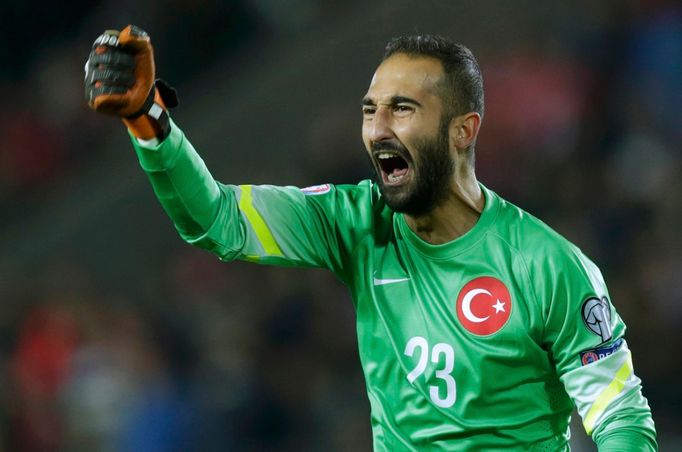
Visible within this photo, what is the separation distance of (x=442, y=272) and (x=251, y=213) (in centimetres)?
61

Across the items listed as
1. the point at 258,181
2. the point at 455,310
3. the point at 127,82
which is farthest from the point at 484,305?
the point at 258,181

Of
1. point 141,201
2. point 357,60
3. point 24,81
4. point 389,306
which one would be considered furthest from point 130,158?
point 389,306

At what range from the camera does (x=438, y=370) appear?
352cm

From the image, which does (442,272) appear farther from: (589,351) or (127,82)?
(127,82)

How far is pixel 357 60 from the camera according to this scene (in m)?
9.47

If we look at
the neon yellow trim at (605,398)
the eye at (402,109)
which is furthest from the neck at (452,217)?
the neon yellow trim at (605,398)

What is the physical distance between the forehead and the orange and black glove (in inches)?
27.1

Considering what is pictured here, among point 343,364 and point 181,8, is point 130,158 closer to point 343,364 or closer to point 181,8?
point 181,8

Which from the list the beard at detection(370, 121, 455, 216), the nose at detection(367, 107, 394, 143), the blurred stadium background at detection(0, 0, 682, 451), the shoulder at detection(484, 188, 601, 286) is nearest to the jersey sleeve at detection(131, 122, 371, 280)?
the beard at detection(370, 121, 455, 216)

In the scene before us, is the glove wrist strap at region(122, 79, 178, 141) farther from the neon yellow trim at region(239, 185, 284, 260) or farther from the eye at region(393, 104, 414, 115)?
the eye at region(393, 104, 414, 115)

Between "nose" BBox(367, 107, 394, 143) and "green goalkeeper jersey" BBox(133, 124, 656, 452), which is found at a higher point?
"nose" BBox(367, 107, 394, 143)

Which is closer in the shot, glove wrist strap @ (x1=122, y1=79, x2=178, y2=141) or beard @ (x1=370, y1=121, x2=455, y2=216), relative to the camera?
glove wrist strap @ (x1=122, y1=79, x2=178, y2=141)

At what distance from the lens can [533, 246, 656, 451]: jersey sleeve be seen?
3.34 meters

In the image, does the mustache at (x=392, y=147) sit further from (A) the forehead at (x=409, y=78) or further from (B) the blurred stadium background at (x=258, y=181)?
(B) the blurred stadium background at (x=258, y=181)
